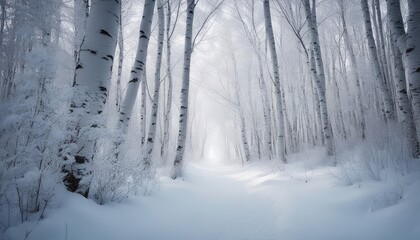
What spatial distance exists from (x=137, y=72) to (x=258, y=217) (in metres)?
3.23

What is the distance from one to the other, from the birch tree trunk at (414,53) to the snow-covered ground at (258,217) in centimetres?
138

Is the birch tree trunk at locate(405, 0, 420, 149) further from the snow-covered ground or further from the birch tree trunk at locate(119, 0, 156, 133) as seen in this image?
the birch tree trunk at locate(119, 0, 156, 133)

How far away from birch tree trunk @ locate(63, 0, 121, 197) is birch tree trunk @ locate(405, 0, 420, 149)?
432cm

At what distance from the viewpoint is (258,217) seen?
2.79 meters

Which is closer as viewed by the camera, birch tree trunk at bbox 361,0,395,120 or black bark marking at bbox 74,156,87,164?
black bark marking at bbox 74,156,87,164

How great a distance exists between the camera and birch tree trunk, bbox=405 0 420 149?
3.20 metres

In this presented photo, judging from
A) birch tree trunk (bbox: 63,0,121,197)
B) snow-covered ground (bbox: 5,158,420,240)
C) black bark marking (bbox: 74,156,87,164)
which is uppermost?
birch tree trunk (bbox: 63,0,121,197)

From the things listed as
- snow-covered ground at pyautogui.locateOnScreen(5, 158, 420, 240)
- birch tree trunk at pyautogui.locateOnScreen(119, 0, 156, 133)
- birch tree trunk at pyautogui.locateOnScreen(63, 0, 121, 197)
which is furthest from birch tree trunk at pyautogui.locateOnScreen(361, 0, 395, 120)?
birch tree trunk at pyautogui.locateOnScreen(63, 0, 121, 197)

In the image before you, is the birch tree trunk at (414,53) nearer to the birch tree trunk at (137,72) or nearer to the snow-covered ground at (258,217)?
the snow-covered ground at (258,217)

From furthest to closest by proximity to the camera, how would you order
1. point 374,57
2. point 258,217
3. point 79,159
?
point 374,57, point 258,217, point 79,159

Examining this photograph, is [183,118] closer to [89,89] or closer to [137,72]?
[137,72]

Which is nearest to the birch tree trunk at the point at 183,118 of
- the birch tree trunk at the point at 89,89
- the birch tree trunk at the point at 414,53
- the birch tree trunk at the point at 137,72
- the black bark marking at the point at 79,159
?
the birch tree trunk at the point at 137,72

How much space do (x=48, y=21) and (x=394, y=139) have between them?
10.1m

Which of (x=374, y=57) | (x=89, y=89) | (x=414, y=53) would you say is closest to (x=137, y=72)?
(x=89, y=89)
